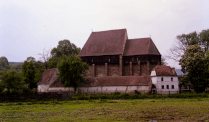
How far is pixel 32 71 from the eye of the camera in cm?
6731

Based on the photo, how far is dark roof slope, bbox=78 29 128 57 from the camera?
69.2 metres

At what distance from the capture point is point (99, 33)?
7694cm

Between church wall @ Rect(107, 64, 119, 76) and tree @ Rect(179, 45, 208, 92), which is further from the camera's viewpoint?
church wall @ Rect(107, 64, 119, 76)

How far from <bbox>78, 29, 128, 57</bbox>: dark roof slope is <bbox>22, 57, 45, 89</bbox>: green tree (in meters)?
14.3

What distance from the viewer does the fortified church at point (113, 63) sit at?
180ft

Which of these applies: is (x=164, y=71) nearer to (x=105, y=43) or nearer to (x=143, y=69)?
(x=143, y=69)

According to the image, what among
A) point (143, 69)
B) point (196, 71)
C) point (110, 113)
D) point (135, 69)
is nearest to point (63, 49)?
point (135, 69)

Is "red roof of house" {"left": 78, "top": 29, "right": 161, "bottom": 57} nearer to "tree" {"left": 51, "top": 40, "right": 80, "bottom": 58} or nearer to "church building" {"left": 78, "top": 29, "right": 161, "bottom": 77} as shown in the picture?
"church building" {"left": 78, "top": 29, "right": 161, "bottom": 77}

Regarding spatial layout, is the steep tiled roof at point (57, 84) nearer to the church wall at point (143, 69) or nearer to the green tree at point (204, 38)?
Answer: the church wall at point (143, 69)

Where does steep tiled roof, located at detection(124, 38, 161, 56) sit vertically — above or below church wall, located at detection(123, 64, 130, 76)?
above

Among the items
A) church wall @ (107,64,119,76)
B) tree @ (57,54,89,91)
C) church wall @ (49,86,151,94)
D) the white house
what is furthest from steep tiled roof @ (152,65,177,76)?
tree @ (57,54,89,91)

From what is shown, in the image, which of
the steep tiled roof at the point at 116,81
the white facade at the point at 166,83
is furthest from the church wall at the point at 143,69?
the white facade at the point at 166,83

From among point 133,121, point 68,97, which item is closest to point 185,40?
point 68,97

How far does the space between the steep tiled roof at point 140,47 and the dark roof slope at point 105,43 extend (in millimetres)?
2064
